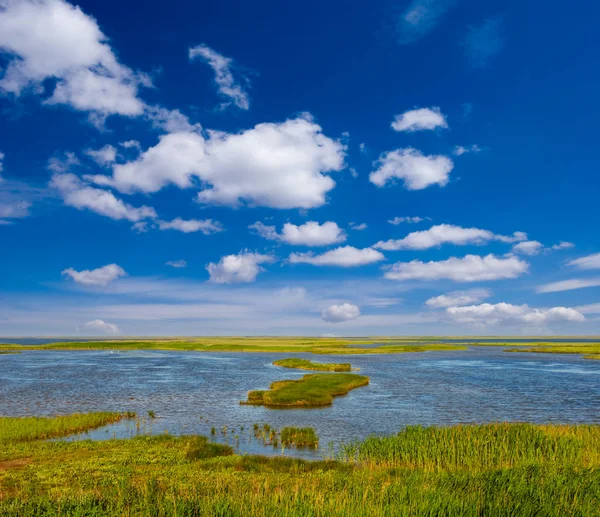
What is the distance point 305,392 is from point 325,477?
30447 millimetres

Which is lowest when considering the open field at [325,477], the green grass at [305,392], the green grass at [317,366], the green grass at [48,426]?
the green grass at [317,366]

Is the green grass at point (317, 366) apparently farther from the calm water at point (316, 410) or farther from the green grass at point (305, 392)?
the green grass at point (305, 392)

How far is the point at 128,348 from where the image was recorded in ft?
579

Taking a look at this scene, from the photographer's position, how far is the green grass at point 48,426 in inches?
1202

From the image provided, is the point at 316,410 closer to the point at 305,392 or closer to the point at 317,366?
the point at 305,392

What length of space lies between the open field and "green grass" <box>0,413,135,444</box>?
1782 millimetres

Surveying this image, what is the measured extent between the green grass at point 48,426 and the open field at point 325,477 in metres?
1.78

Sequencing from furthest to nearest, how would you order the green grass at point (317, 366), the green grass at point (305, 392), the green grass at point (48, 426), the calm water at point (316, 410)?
the green grass at point (317, 366) → the green grass at point (305, 392) → the calm water at point (316, 410) → the green grass at point (48, 426)

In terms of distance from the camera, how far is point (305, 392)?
50156 mm

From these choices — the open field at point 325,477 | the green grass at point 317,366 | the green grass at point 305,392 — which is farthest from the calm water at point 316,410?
the green grass at point 317,366

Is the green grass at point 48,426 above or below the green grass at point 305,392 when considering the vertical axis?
above

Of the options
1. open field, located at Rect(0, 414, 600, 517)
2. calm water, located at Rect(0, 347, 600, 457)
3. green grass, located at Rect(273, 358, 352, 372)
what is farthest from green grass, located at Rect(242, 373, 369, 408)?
green grass, located at Rect(273, 358, 352, 372)

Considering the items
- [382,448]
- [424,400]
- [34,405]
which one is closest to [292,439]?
[382,448]

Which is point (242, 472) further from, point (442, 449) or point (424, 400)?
point (424, 400)
